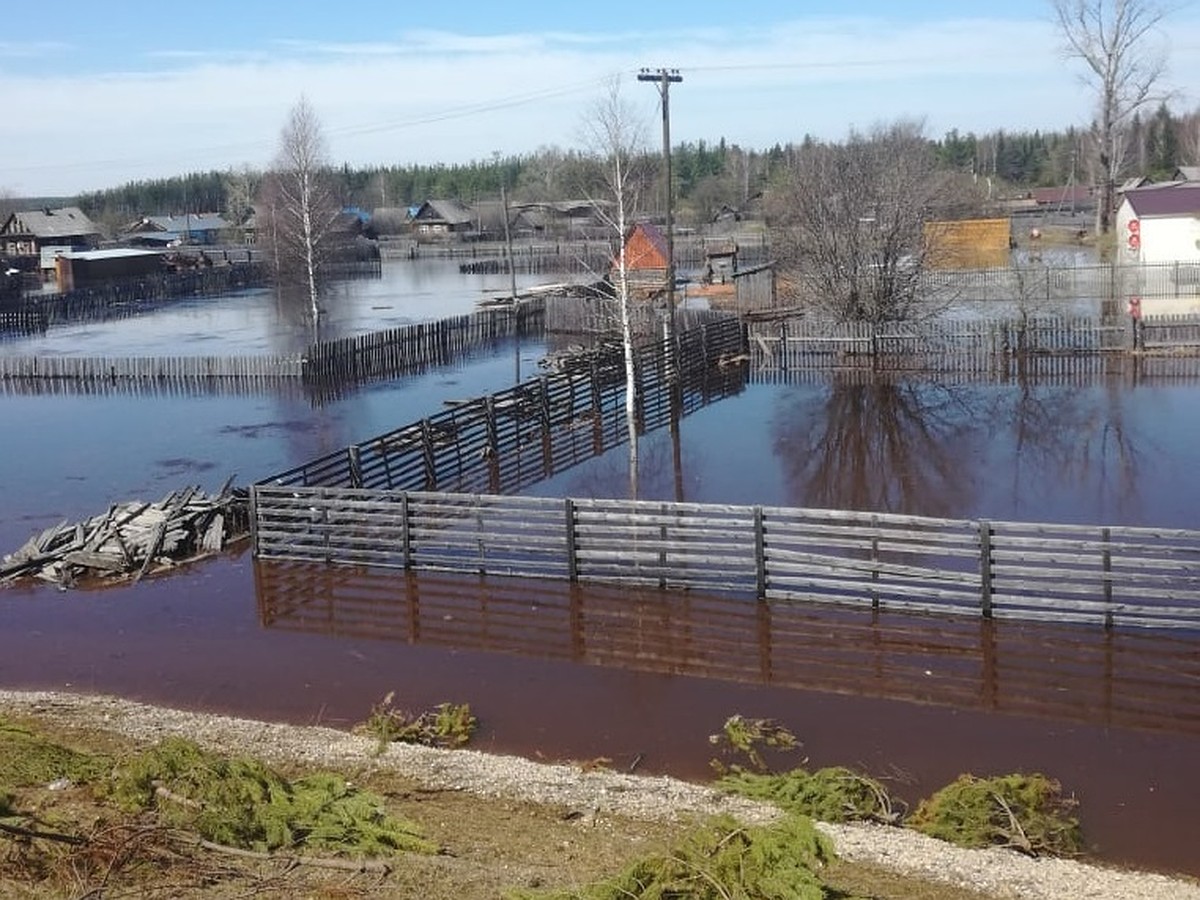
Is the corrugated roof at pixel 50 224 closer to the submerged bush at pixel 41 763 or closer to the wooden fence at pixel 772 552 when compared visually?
the wooden fence at pixel 772 552

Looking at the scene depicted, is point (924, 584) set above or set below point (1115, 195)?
below

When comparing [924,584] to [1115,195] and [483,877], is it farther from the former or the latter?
[1115,195]

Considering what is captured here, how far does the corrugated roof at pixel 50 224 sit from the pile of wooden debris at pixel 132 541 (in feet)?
276

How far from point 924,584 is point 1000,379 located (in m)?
17.8

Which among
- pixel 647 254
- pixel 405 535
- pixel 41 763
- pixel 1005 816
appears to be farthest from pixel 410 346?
pixel 1005 816

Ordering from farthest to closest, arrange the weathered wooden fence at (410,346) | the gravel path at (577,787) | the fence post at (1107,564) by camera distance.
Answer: the weathered wooden fence at (410,346) → the fence post at (1107,564) → the gravel path at (577,787)

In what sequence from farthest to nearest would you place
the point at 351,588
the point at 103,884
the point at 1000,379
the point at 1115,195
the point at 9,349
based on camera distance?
the point at 1115,195 < the point at 9,349 < the point at 1000,379 < the point at 351,588 < the point at 103,884

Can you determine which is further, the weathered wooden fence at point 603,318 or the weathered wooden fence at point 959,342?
the weathered wooden fence at point 603,318

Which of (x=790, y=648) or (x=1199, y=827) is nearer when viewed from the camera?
(x=1199, y=827)

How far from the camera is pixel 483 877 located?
8086 mm

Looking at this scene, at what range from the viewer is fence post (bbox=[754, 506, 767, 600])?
48.8ft

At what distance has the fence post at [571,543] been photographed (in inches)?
623

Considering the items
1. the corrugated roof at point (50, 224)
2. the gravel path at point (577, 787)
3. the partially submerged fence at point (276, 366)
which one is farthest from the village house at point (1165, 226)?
the corrugated roof at point (50, 224)

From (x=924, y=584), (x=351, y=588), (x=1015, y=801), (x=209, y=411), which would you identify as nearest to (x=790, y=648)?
(x=924, y=584)
